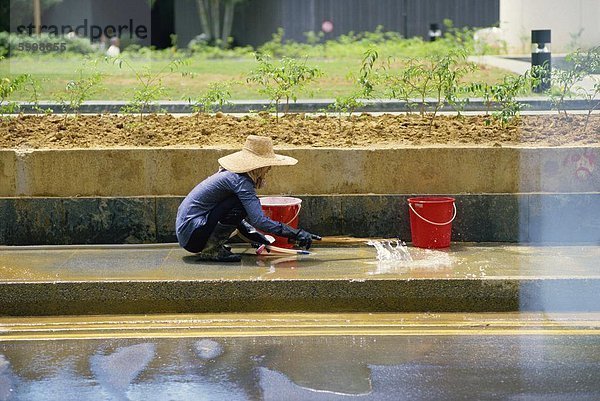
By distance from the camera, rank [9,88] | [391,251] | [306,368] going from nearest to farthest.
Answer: [306,368] → [391,251] → [9,88]

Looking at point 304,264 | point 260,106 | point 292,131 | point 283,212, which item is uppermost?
point 260,106

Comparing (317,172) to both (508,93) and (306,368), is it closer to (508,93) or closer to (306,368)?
(508,93)

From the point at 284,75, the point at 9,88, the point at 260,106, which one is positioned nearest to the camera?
the point at 284,75

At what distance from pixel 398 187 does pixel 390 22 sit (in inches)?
995

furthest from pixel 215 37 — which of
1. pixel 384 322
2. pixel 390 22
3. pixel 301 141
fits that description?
pixel 384 322

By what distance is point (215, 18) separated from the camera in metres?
33.7

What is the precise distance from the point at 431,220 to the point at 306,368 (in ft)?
9.40

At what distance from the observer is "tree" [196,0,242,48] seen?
3356 centimetres

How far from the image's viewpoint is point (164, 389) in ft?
19.8

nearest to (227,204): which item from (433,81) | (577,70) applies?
(433,81)

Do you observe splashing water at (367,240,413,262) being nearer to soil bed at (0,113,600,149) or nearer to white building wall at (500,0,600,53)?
soil bed at (0,113,600,149)

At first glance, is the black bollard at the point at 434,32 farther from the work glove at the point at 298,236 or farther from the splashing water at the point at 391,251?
the work glove at the point at 298,236

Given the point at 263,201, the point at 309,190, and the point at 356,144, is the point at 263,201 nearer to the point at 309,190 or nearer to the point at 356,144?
the point at 309,190

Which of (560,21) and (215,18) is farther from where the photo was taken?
(215,18)
